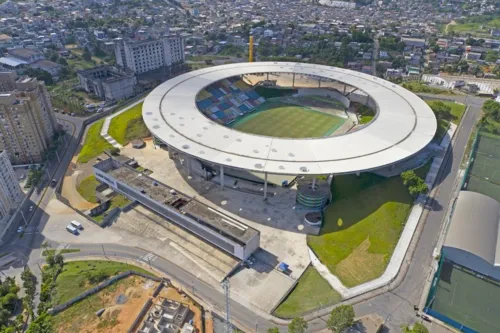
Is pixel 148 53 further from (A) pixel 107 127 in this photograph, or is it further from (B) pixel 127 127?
(B) pixel 127 127

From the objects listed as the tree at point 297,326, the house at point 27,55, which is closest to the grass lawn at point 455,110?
the tree at point 297,326

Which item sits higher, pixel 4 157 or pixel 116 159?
pixel 4 157

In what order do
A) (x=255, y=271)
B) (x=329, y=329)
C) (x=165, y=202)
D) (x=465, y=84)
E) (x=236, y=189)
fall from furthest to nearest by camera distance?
1. (x=465, y=84)
2. (x=236, y=189)
3. (x=165, y=202)
4. (x=255, y=271)
5. (x=329, y=329)

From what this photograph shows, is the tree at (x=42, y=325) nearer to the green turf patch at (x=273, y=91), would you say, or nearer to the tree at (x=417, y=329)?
the tree at (x=417, y=329)

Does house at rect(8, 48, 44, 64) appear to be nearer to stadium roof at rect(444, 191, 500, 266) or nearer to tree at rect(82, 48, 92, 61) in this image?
tree at rect(82, 48, 92, 61)

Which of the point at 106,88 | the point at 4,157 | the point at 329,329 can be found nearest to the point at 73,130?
the point at 106,88

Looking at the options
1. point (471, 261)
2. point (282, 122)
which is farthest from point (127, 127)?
point (471, 261)

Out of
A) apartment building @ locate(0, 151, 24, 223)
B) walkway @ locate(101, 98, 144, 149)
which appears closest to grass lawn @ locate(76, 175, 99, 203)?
apartment building @ locate(0, 151, 24, 223)

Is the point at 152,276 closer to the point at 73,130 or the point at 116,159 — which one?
the point at 116,159
